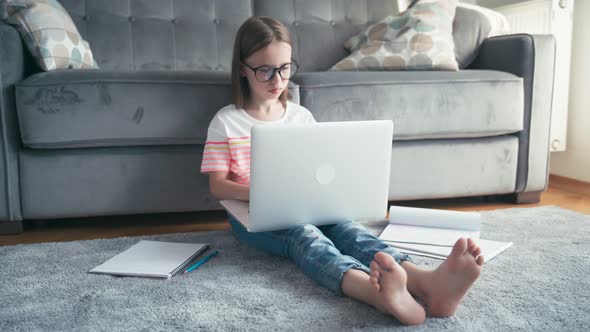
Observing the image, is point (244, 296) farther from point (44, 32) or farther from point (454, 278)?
point (44, 32)

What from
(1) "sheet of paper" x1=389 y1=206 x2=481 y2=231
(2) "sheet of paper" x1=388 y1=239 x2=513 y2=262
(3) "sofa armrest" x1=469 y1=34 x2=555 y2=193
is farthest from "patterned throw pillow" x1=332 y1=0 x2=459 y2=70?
(2) "sheet of paper" x1=388 y1=239 x2=513 y2=262

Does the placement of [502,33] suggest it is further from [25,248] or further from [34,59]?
[25,248]

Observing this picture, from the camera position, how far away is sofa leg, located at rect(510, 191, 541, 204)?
204 cm

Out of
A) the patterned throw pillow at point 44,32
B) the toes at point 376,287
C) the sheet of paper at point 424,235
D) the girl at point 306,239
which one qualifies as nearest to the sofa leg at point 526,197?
the sheet of paper at point 424,235

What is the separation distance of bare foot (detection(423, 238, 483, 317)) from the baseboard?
1.57m

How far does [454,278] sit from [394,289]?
12 centimetres

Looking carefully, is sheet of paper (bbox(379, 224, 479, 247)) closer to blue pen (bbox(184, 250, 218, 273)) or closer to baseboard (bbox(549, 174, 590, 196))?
blue pen (bbox(184, 250, 218, 273))

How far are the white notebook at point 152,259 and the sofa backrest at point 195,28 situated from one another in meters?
1.01

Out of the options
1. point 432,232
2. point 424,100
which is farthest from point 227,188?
point 424,100

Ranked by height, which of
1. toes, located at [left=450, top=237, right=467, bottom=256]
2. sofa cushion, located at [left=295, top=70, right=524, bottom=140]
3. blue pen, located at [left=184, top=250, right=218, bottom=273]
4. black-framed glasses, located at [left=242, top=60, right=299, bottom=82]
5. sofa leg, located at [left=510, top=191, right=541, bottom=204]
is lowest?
sofa leg, located at [left=510, top=191, right=541, bottom=204]

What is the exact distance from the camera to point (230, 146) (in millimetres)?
1452

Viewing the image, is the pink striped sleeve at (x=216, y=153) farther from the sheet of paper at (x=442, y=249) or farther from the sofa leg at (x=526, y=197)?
the sofa leg at (x=526, y=197)

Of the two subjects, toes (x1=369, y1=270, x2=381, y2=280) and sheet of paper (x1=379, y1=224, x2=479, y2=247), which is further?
sheet of paper (x1=379, y1=224, x2=479, y2=247)

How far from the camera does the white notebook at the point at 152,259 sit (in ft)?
3.96
